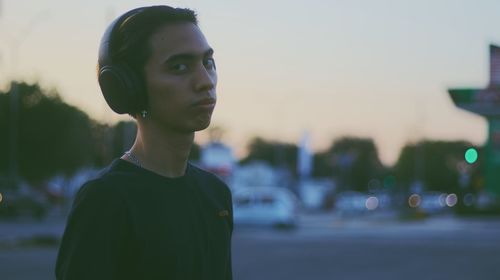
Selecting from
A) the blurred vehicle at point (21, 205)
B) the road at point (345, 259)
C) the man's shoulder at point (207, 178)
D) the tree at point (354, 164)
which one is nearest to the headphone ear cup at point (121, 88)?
the man's shoulder at point (207, 178)

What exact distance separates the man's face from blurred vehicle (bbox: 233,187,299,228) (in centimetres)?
3595

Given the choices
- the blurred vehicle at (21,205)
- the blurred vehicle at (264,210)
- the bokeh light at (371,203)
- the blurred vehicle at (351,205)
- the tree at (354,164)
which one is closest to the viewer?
the blurred vehicle at (264,210)

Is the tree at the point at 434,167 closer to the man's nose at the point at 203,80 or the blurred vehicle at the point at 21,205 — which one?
the blurred vehicle at the point at 21,205

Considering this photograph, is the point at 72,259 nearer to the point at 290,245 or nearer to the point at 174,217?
the point at 174,217

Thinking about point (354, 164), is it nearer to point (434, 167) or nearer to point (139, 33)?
point (434, 167)

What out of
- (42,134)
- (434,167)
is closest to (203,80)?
(42,134)

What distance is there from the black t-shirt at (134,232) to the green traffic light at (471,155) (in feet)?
18.8

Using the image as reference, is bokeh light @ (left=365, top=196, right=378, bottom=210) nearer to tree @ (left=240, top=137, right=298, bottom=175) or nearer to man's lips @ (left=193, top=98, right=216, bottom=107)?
tree @ (left=240, top=137, right=298, bottom=175)

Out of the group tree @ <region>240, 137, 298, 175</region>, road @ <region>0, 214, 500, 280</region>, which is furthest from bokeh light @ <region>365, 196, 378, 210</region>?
tree @ <region>240, 137, 298, 175</region>

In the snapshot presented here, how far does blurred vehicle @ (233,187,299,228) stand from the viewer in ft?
125

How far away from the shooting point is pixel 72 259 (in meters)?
1.95

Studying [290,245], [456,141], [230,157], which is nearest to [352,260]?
[290,245]

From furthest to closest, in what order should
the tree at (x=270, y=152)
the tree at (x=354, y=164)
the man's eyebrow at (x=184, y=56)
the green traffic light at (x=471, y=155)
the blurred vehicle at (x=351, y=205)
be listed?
1. the tree at (x=270, y=152)
2. the tree at (x=354, y=164)
3. the blurred vehicle at (x=351, y=205)
4. the green traffic light at (x=471, y=155)
5. the man's eyebrow at (x=184, y=56)

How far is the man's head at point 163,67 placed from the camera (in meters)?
2.13
